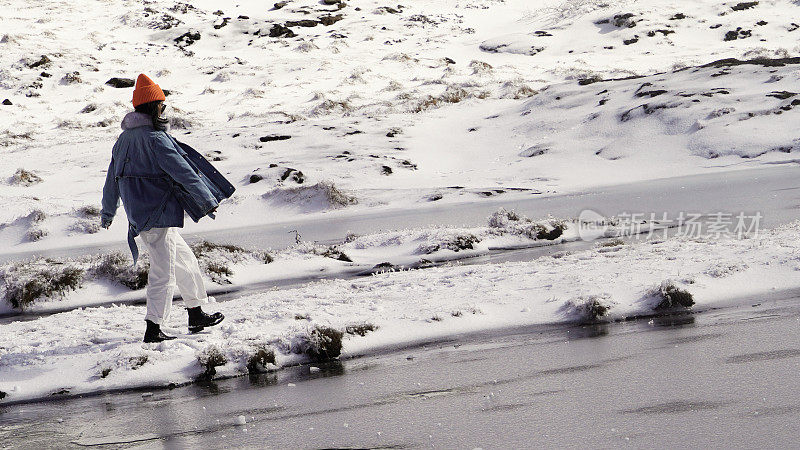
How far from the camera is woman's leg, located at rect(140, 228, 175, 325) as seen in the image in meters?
6.95

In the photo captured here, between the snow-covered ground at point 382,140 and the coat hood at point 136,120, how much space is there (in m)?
1.76

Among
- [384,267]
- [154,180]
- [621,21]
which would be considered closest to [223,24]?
[621,21]

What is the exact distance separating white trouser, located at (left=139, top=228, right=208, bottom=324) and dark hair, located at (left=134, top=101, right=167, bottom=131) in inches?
33.9

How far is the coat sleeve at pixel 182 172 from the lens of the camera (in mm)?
6840

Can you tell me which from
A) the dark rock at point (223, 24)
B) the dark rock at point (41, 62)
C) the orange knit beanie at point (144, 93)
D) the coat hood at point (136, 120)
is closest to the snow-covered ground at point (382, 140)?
the dark rock at point (41, 62)

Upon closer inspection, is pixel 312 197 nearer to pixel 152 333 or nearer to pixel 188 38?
pixel 152 333

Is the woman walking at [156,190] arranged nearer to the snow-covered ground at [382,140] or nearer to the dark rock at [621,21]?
the snow-covered ground at [382,140]

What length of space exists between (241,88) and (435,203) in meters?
27.7

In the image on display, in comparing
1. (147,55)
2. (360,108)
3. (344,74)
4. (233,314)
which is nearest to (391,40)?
(344,74)

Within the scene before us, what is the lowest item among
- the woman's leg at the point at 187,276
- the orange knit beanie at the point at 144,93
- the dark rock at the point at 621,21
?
the woman's leg at the point at 187,276

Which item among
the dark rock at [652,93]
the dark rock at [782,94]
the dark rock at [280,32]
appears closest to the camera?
the dark rock at [782,94]

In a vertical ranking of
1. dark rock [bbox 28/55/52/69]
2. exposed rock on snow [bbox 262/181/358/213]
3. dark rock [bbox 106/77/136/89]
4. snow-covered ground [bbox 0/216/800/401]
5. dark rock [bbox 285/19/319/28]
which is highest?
dark rock [bbox 285/19/319/28]

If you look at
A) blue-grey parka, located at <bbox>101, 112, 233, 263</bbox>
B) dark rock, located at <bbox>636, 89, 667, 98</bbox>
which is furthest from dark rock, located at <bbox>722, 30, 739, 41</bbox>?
blue-grey parka, located at <bbox>101, 112, 233, 263</bbox>

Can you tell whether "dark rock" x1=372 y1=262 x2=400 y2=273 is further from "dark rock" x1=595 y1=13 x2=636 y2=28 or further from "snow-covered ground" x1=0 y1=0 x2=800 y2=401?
"dark rock" x1=595 y1=13 x2=636 y2=28
